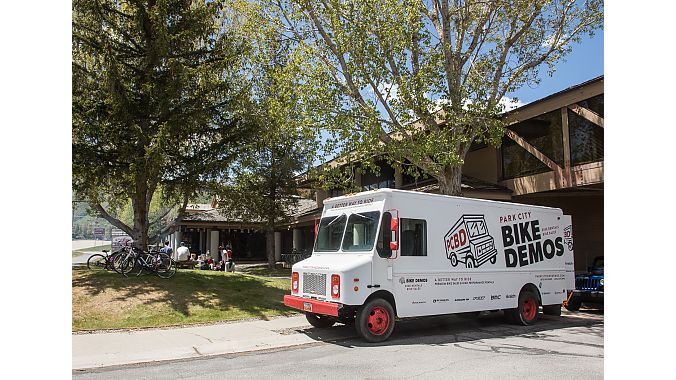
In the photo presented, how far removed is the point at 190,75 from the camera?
1622 centimetres

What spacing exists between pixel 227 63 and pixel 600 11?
11.9 metres

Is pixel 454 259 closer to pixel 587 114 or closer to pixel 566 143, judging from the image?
pixel 587 114

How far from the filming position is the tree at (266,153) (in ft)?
56.6

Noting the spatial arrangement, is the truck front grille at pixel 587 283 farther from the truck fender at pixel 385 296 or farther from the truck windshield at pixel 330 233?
the truck windshield at pixel 330 233

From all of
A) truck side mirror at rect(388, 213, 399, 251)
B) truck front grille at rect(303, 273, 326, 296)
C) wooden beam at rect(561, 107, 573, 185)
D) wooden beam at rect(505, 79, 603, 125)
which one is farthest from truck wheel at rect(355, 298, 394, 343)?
wooden beam at rect(561, 107, 573, 185)

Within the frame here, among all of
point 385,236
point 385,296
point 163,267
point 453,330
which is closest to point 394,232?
point 385,236

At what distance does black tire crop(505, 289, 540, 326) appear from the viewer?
1267 cm

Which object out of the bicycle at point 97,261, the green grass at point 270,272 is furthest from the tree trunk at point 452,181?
the bicycle at point 97,261

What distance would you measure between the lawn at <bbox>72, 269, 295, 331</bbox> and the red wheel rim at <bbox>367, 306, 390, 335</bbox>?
3.73 metres

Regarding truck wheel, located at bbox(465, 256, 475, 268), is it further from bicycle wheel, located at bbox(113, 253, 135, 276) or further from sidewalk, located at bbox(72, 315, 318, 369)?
bicycle wheel, located at bbox(113, 253, 135, 276)

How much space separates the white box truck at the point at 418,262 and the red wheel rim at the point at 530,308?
0.08 feet

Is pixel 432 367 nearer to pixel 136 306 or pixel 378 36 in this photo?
pixel 136 306

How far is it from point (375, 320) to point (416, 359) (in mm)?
1824

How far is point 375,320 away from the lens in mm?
10156
